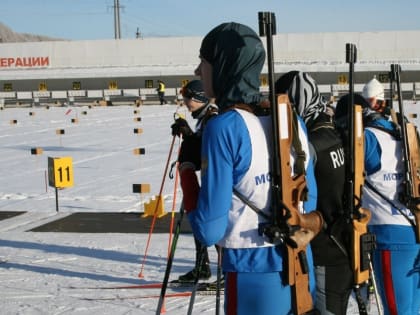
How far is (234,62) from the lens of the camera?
261 centimetres

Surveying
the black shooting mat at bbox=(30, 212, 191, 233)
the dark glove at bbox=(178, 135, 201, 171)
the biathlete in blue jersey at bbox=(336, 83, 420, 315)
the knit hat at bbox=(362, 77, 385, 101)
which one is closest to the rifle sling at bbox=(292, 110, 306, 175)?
the dark glove at bbox=(178, 135, 201, 171)

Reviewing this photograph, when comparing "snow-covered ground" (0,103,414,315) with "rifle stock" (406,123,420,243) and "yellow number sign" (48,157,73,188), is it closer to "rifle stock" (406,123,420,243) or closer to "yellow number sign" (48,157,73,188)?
"yellow number sign" (48,157,73,188)

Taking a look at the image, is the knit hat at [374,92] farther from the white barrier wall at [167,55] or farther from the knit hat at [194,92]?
the white barrier wall at [167,55]

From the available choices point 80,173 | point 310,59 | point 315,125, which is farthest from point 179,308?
point 310,59

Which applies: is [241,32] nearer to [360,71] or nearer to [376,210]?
[376,210]

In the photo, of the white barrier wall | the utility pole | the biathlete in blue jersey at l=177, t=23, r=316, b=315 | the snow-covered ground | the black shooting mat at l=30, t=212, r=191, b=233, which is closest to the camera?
the biathlete in blue jersey at l=177, t=23, r=316, b=315

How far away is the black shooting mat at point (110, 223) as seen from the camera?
29.1 ft

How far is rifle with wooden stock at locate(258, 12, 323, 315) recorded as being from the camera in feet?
8.23

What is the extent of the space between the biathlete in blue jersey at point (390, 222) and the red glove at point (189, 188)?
1562 mm

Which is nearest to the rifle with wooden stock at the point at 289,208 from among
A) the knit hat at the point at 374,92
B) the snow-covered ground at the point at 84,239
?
the knit hat at the point at 374,92

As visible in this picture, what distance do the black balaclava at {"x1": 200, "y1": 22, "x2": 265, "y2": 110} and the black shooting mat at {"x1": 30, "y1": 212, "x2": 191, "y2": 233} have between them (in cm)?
597

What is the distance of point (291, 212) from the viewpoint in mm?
2549

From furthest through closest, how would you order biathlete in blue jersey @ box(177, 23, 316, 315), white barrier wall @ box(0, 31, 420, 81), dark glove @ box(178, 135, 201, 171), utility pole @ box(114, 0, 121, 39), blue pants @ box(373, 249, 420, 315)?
utility pole @ box(114, 0, 121, 39) → white barrier wall @ box(0, 31, 420, 81) → blue pants @ box(373, 249, 420, 315) → dark glove @ box(178, 135, 201, 171) → biathlete in blue jersey @ box(177, 23, 316, 315)

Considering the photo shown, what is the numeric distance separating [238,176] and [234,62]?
0.44m
